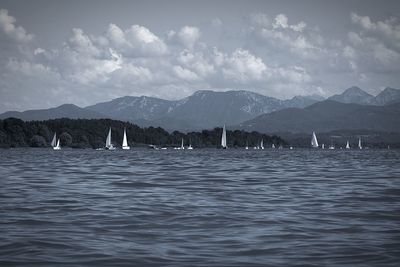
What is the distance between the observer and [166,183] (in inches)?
1210

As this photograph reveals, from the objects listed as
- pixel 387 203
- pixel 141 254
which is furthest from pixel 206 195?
pixel 141 254

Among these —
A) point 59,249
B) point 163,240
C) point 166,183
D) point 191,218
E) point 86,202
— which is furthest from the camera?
point 166,183

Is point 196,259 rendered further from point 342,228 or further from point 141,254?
point 342,228

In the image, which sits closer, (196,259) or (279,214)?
(196,259)

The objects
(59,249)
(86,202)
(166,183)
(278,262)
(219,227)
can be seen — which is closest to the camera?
(278,262)

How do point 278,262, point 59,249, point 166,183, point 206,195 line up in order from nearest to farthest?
point 278,262 → point 59,249 → point 206,195 → point 166,183

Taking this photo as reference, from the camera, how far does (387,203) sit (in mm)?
21656

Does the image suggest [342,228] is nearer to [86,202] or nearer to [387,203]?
[387,203]

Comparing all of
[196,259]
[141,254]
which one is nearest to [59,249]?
[141,254]

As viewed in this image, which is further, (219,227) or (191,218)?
(191,218)

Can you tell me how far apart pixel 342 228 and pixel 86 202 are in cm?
1024

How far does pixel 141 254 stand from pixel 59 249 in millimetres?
2009

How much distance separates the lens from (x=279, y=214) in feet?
59.3

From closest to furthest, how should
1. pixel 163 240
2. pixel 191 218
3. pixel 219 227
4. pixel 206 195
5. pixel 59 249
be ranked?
pixel 59 249 → pixel 163 240 → pixel 219 227 → pixel 191 218 → pixel 206 195
